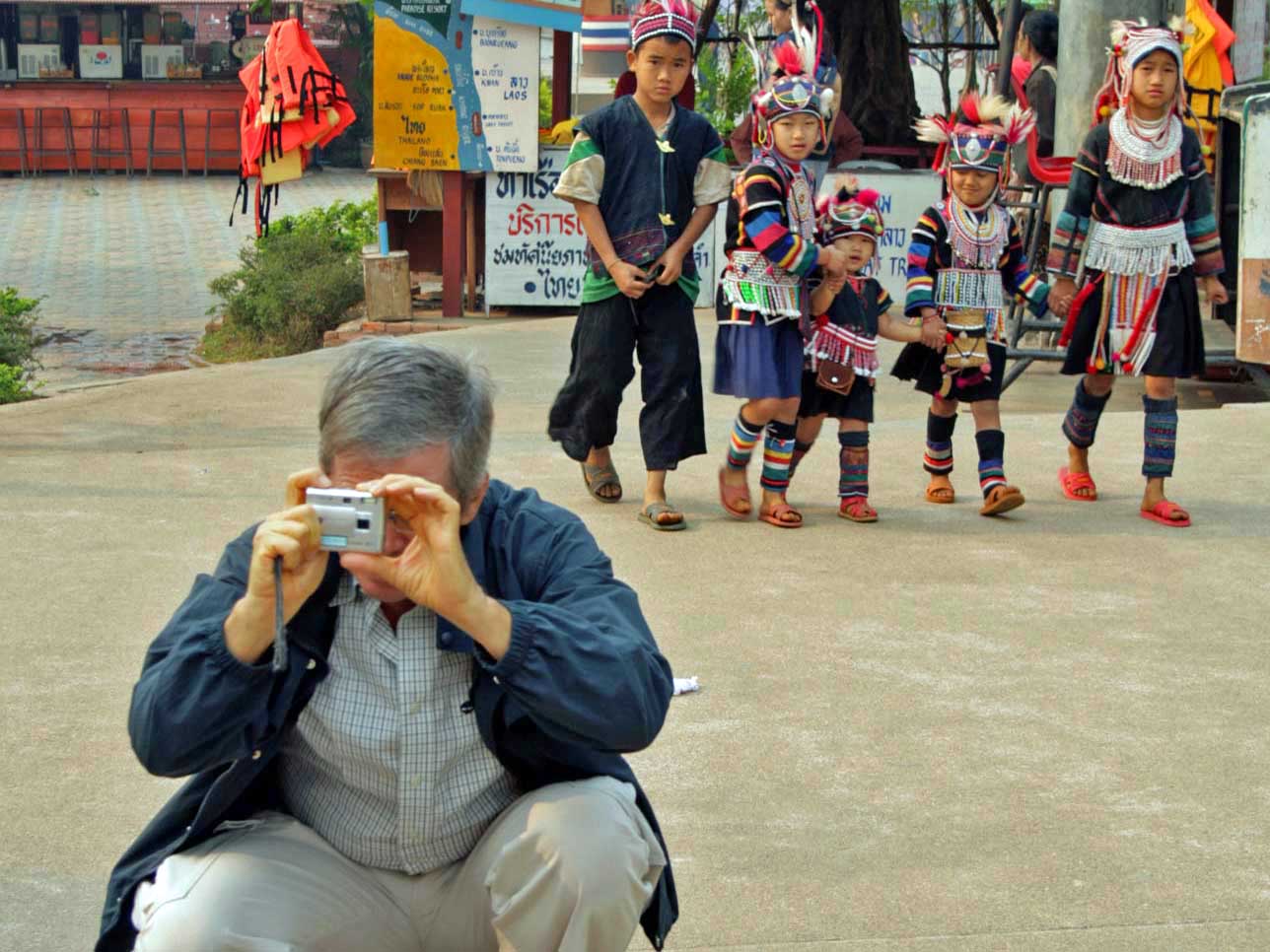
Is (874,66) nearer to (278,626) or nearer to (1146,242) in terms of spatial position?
(1146,242)

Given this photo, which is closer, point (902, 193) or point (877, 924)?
point (877, 924)

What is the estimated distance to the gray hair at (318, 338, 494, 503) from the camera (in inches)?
93.5

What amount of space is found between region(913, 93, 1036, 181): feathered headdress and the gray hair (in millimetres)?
3874

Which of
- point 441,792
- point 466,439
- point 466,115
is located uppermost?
point 466,115

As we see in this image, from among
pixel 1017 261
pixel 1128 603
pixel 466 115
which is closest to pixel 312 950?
pixel 1128 603

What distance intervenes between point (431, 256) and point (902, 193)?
11.9 feet

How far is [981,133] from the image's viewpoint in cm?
599

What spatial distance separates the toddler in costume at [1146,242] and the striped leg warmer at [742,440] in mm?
1139

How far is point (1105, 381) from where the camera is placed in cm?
634

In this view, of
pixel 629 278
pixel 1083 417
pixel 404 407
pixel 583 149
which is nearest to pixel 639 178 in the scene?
pixel 583 149

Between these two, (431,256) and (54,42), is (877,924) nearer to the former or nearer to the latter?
(431,256)

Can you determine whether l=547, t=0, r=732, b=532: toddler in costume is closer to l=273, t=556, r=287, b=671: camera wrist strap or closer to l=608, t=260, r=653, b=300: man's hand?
l=608, t=260, r=653, b=300: man's hand

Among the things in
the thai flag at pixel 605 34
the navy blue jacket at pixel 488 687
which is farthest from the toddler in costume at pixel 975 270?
the thai flag at pixel 605 34

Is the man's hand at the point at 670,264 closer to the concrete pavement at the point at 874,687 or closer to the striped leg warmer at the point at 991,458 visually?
the concrete pavement at the point at 874,687
